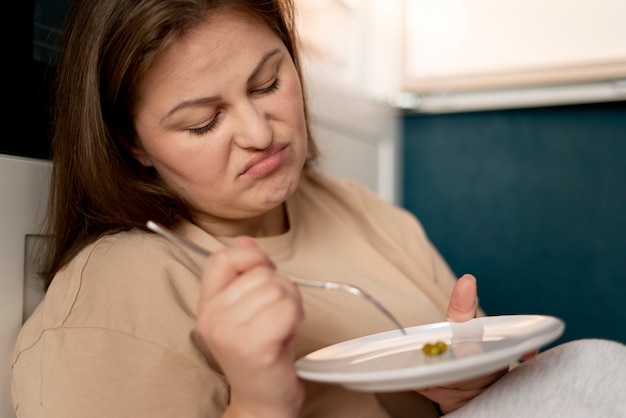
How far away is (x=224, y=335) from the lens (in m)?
0.62

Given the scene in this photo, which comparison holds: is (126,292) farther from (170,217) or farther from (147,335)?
(170,217)

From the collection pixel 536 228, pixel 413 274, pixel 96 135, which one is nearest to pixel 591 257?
pixel 536 228

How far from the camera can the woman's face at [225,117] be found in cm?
89

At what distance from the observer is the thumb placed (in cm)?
88

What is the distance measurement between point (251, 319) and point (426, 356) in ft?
0.65

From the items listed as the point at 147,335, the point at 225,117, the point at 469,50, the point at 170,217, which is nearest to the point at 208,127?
the point at 225,117

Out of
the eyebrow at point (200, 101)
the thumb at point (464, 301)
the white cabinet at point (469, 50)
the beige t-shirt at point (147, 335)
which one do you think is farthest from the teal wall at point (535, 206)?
the eyebrow at point (200, 101)

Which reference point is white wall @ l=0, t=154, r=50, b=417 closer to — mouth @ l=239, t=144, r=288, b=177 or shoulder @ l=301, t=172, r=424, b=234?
mouth @ l=239, t=144, r=288, b=177

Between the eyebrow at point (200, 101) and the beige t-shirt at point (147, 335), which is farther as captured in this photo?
the eyebrow at point (200, 101)

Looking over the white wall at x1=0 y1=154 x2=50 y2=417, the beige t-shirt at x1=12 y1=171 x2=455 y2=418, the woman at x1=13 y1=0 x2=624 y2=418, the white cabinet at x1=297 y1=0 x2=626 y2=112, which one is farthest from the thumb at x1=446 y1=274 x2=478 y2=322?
the white cabinet at x1=297 y1=0 x2=626 y2=112

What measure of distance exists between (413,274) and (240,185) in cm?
46

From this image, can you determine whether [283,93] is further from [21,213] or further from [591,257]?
[591,257]

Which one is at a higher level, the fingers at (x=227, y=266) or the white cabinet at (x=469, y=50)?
the white cabinet at (x=469, y=50)

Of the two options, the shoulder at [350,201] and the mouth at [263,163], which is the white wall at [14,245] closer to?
the mouth at [263,163]
